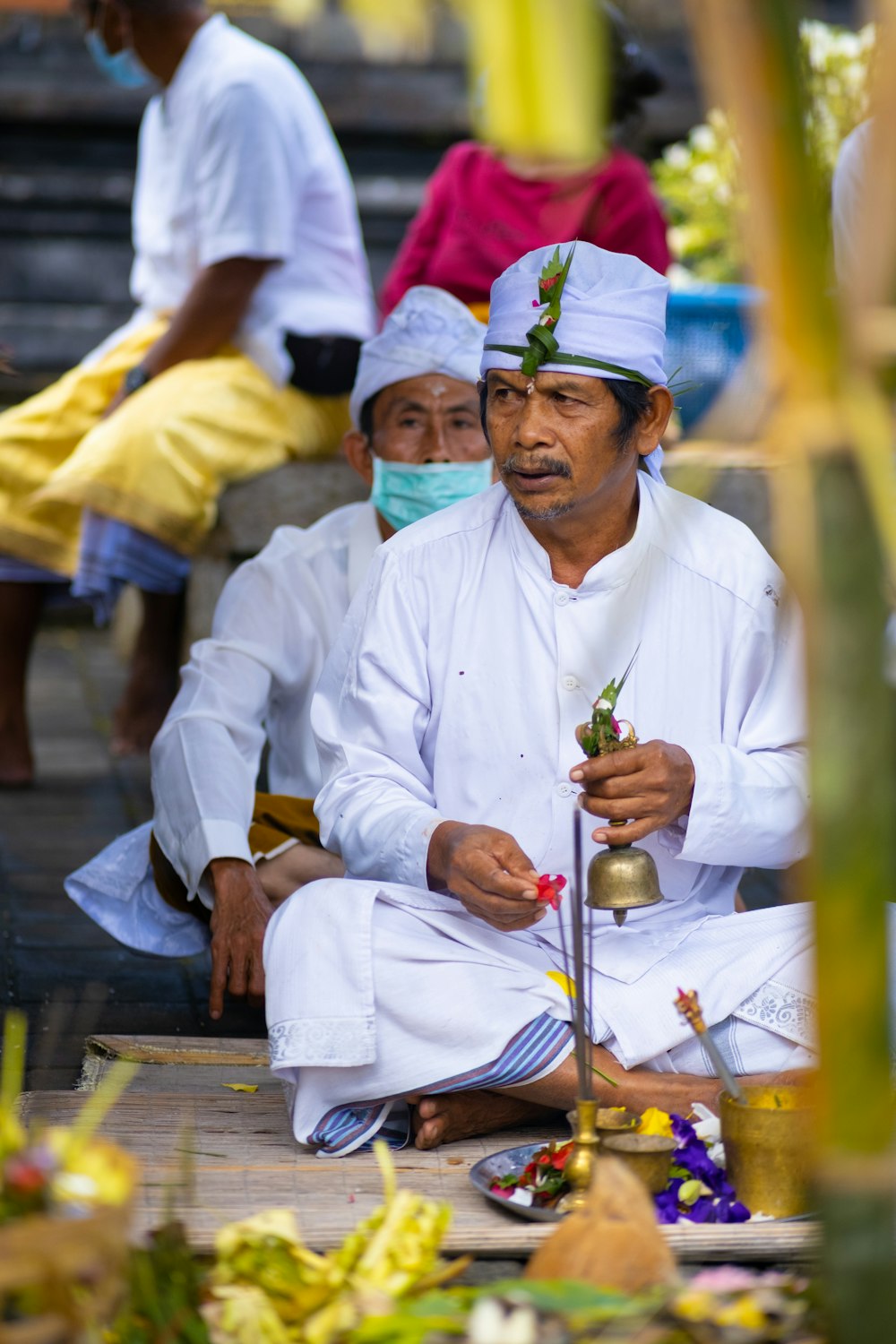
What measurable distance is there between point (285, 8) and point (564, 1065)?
6.04 ft

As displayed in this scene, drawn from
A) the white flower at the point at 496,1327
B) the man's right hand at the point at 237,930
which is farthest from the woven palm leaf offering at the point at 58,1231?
the man's right hand at the point at 237,930

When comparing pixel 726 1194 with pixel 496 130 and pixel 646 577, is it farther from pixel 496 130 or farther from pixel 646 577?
pixel 496 130

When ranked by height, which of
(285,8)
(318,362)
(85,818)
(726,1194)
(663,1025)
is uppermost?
(318,362)

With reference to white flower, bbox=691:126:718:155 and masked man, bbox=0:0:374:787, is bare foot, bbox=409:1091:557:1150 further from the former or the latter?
white flower, bbox=691:126:718:155

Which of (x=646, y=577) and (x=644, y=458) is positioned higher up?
(x=644, y=458)

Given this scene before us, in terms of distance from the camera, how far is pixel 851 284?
1.53 meters

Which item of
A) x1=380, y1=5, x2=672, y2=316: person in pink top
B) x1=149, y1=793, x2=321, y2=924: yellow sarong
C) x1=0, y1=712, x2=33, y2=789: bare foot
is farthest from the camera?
x1=0, y1=712, x2=33, y2=789: bare foot

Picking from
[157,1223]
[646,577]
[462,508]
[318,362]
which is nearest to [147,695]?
[318,362]

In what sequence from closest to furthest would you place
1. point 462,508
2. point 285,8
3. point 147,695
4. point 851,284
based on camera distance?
point 851,284 → point 285,8 → point 462,508 → point 147,695

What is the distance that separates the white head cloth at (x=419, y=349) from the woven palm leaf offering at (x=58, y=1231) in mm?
2604

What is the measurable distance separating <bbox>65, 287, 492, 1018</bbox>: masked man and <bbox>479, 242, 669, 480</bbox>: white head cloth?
929 millimetres

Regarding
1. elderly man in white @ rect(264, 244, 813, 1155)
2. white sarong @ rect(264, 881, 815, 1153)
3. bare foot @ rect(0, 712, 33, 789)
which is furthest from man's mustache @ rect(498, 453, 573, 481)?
bare foot @ rect(0, 712, 33, 789)

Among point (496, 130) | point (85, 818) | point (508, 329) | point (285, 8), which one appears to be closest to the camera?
point (496, 130)

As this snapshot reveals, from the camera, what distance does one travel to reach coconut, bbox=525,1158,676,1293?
202cm
